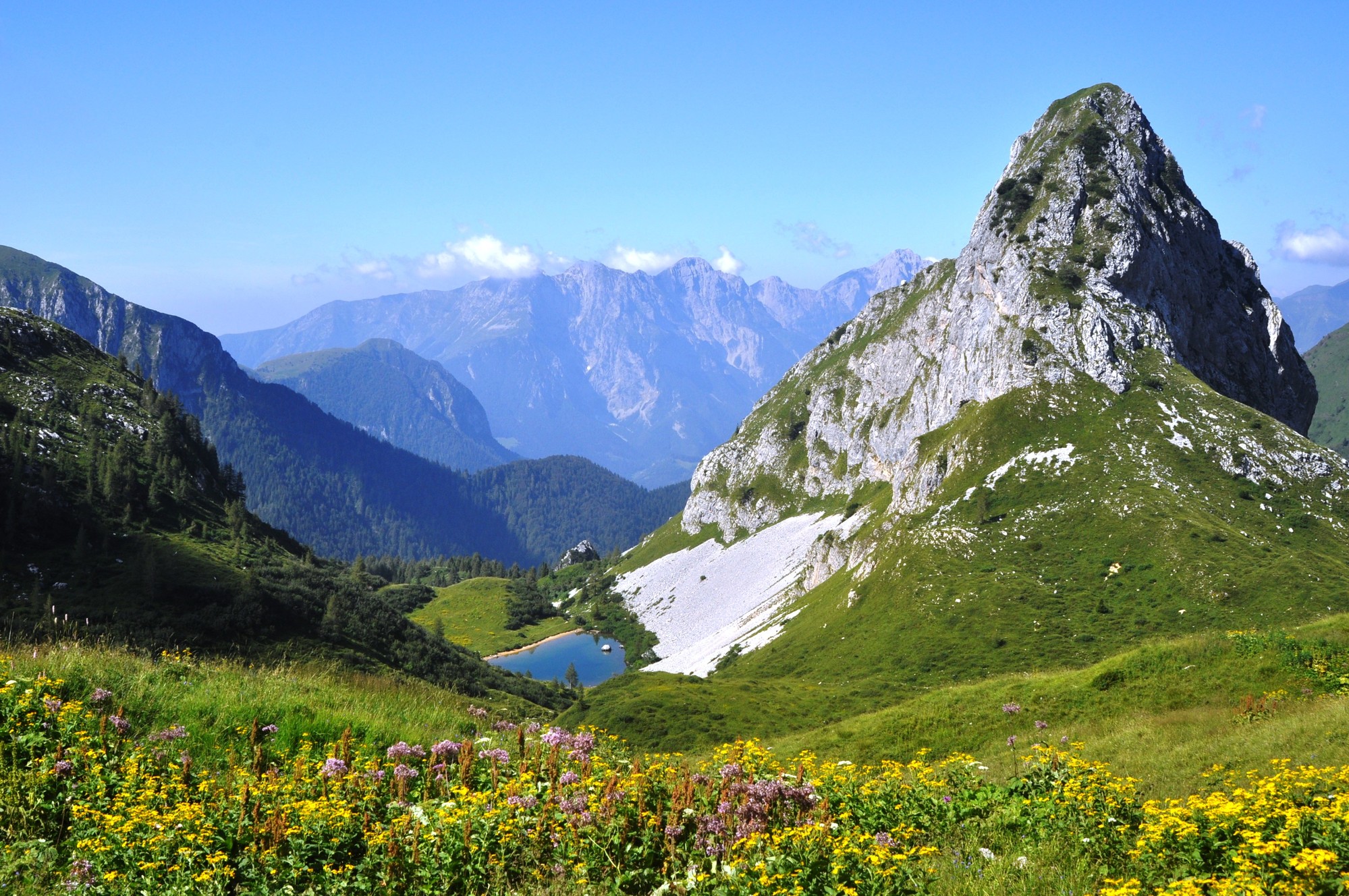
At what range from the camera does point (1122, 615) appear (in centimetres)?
10038

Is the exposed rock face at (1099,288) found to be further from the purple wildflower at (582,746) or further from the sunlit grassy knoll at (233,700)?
the purple wildflower at (582,746)

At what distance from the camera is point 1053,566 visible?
11488 centimetres

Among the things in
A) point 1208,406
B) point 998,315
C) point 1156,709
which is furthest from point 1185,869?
point 998,315

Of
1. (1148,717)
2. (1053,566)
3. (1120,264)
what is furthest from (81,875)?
(1120,264)

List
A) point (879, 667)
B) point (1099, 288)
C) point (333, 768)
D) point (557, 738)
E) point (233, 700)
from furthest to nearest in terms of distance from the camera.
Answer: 1. point (1099, 288)
2. point (879, 667)
3. point (233, 700)
4. point (557, 738)
5. point (333, 768)

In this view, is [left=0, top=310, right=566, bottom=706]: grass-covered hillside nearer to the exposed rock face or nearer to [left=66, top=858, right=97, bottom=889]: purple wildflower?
[left=66, top=858, right=97, bottom=889]: purple wildflower

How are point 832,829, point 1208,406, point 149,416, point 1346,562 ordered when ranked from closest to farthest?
point 832,829 < point 1346,562 < point 1208,406 < point 149,416

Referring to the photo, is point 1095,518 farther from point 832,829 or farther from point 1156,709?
point 832,829

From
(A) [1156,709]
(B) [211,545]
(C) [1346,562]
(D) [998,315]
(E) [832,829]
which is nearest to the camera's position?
(E) [832,829]

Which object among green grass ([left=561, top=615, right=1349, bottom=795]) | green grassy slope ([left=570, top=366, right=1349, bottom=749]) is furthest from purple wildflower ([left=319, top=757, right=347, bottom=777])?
green grassy slope ([left=570, top=366, right=1349, bottom=749])

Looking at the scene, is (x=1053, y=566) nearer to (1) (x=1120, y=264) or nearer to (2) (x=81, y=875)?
(1) (x=1120, y=264)

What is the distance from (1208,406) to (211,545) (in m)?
154

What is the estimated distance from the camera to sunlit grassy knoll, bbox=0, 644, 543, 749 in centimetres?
1423

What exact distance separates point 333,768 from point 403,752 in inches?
46.4
